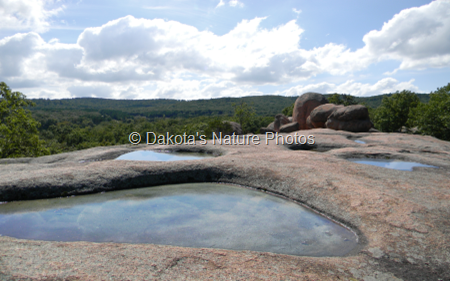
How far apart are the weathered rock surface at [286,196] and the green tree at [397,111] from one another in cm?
2728

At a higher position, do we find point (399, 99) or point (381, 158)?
point (399, 99)

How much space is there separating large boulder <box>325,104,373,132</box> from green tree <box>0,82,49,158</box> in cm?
2691

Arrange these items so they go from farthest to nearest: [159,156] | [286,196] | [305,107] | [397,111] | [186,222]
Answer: [397,111]
[305,107]
[159,156]
[286,196]
[186,222]

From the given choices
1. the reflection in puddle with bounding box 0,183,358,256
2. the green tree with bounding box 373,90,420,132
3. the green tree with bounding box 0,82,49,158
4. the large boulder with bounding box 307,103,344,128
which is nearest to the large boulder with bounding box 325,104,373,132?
the large boulder with bounding box 307,103,344,128

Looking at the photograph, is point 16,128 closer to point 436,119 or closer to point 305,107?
point 305,107

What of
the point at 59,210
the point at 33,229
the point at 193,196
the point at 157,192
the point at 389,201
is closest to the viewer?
the point at 33,229

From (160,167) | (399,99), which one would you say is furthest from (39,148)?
(399,99)

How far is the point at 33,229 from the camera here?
5.94m

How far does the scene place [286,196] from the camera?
8.16 m

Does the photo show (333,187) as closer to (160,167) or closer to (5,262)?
(160,167)

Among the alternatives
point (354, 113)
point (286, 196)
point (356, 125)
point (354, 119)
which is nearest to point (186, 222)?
point (286, 196)

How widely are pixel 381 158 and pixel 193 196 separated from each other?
10.2 meters

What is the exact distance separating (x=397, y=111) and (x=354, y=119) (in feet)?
47.7

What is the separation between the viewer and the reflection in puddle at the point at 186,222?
534 cm
